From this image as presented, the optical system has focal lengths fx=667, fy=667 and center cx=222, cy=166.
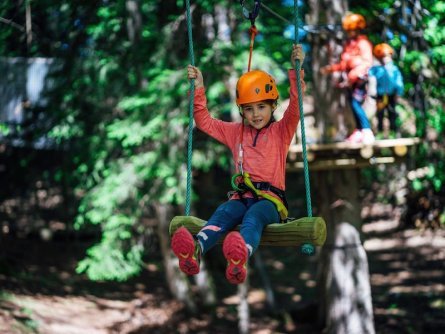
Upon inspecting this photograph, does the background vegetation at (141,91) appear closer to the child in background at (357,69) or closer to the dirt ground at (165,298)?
the child in background at (357,69)

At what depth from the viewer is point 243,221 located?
4.40 metres

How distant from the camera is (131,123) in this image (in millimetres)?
10344

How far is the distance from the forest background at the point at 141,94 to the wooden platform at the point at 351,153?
1.49 m

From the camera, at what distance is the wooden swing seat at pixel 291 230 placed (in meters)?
4.25

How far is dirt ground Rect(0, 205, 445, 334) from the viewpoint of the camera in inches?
498

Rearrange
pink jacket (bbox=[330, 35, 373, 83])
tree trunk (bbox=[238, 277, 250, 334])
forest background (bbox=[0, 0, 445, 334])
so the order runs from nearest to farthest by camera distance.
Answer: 1. pink jacket (bbox=[330, 35, 373, 83])
2. forest background (bbox=[0, 0, 445, 334])
3. tree trunk (bbox=[238, 277, 250, 334])

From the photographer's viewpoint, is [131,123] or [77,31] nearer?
[131,123]

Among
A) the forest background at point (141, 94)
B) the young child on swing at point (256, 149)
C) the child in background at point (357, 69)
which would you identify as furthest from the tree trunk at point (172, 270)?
the young child on swing at point (256, 149)

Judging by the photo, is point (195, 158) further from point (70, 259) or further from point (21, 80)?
point (70, 259)

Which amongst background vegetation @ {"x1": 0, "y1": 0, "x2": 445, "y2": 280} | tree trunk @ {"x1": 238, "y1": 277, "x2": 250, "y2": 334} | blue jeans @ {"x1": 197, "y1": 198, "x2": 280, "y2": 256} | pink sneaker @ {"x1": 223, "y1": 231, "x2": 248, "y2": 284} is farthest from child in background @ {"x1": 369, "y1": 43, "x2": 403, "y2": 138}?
tree trunk @ {"x1": 238, "y1": 277, "x2": 250, "y2": 334}

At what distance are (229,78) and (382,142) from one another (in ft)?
13.1

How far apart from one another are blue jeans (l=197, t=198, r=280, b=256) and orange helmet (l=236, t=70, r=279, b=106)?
0.72 metres

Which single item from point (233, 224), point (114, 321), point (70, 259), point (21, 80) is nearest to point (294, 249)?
point (70, 259)

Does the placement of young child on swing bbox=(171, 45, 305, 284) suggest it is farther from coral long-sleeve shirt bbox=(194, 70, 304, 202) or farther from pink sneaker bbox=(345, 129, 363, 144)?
pink sneaker bbox=(345, 129, 363, 144)
